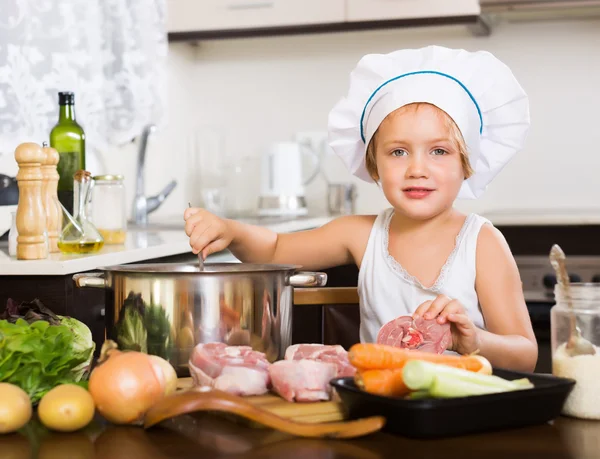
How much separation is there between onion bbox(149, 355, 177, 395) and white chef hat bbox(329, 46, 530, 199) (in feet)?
2.19

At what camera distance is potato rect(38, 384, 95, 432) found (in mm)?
797

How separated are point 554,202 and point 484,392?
2.73m

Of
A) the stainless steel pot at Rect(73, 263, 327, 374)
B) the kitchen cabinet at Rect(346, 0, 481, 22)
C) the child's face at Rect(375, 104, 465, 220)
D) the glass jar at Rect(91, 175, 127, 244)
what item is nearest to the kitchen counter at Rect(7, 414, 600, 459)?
the stainless steel pot at Rect(73, 263, 327, 374)

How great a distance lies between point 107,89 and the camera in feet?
9.11

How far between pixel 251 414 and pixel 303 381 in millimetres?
102

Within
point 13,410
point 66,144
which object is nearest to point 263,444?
point 13,410

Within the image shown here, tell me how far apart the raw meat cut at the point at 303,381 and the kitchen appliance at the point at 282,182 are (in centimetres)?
252

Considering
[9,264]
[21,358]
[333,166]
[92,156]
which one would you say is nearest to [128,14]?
[92,156]

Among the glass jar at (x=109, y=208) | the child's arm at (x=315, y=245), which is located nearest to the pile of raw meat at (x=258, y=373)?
the child's arm at (x=315, y=245)

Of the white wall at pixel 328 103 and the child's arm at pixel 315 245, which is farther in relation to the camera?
the white wall at pixel 328 103

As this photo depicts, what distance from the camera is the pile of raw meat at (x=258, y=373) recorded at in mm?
860

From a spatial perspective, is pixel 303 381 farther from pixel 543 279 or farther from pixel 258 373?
pixel 543 279

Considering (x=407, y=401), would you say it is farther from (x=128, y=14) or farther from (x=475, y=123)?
(x=128, y=14)

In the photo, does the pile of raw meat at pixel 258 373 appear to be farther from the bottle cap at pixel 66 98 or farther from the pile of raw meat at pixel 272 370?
the bottle cap at pixel 66 98
